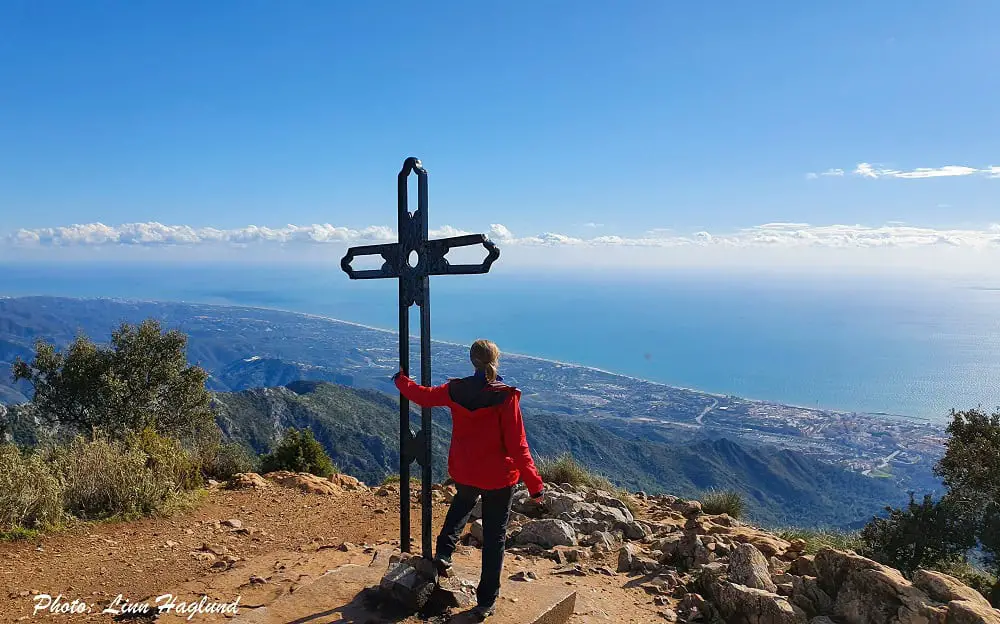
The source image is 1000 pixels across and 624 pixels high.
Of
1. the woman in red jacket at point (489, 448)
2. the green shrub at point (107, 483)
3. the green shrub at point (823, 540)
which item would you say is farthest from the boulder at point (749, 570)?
the green shrub at point (107, 483)

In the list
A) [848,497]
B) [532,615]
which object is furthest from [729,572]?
[848,497]

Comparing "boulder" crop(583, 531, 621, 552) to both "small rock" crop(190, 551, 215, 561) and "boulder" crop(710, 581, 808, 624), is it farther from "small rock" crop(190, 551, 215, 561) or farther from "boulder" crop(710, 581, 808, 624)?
"small rock" crop(190, 551, 215, 561)

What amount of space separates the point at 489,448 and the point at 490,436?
0.09 m

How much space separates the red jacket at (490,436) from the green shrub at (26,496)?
A: 5.50m

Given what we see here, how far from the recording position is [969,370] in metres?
137

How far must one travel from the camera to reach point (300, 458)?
37.3ft

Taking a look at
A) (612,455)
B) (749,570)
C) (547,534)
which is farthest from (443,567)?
(612,455)

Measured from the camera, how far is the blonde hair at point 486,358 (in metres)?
3.95

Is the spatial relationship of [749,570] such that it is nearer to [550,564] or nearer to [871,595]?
[871,595]

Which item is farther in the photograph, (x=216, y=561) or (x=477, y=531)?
(x=477, y=531)

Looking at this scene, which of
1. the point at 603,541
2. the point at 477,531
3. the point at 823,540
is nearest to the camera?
the point at 477,531

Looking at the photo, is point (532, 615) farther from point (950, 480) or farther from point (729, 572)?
point (950, 480)

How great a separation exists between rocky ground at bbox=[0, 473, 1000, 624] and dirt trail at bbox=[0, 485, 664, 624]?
2cm

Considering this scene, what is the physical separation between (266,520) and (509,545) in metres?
3.66
